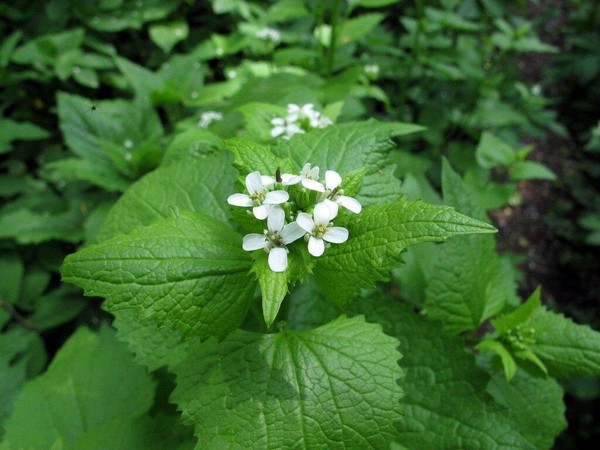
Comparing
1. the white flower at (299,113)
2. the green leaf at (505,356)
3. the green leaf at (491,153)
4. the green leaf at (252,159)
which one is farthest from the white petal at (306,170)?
the green leaf at (491,153)

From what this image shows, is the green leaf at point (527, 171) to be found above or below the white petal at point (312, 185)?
below

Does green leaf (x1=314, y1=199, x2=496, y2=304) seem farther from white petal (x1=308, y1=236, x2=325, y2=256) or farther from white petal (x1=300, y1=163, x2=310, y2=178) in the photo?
white petal (x1=300, y1=163, x2=310, y2=178)

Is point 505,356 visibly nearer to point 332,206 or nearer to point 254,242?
point 332,206

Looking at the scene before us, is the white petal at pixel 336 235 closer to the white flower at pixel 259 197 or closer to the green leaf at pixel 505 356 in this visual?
the white flower at pixel 259 197

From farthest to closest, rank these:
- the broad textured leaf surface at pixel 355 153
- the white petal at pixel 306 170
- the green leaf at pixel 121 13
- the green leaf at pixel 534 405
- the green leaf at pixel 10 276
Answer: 1. the green leaf at pixel 121 13
2. the green leaf at pixel 10 276
3. the green leaf at pixel 534 405
4. the broad textured leaf surface at pixel 355 153
5. the white petal at pixel 306 170

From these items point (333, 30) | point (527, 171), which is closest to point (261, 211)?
point (333, 30)

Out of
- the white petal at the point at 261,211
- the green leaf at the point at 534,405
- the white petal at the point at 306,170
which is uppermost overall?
the white petal at the point at 306,170

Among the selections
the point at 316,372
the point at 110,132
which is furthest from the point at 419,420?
the point at 110,132
